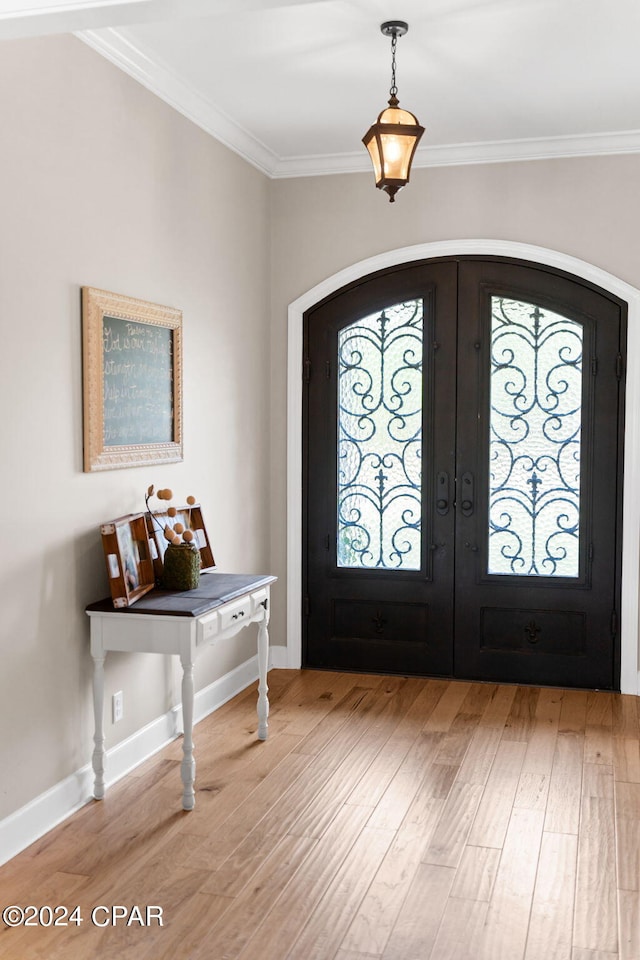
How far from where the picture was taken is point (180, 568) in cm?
368

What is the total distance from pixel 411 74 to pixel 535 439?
1.95 m

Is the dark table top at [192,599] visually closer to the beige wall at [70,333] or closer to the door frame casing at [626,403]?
the beige wall at [70,333]

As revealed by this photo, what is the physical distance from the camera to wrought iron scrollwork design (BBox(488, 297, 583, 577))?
4902 millimetres

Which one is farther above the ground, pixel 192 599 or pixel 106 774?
pixel 192 599

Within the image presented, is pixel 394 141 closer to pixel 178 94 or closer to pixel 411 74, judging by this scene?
pixel 411 74

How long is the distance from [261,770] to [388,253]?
282 centimetres

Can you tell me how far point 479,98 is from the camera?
4.26 metres

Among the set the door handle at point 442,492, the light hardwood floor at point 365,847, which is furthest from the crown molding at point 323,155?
the light hardwood floor at point 365,847

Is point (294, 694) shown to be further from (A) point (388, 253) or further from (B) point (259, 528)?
(A) point (388, 253)

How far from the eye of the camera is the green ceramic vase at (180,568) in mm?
3680

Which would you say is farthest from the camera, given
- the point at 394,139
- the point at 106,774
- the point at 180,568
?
the point at 180,568

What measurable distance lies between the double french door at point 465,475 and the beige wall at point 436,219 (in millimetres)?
164

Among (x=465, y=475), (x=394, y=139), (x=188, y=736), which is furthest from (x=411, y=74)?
(x=188, y=736)

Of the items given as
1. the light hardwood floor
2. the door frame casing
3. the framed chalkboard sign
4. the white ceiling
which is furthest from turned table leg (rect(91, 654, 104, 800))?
the white ceiling
